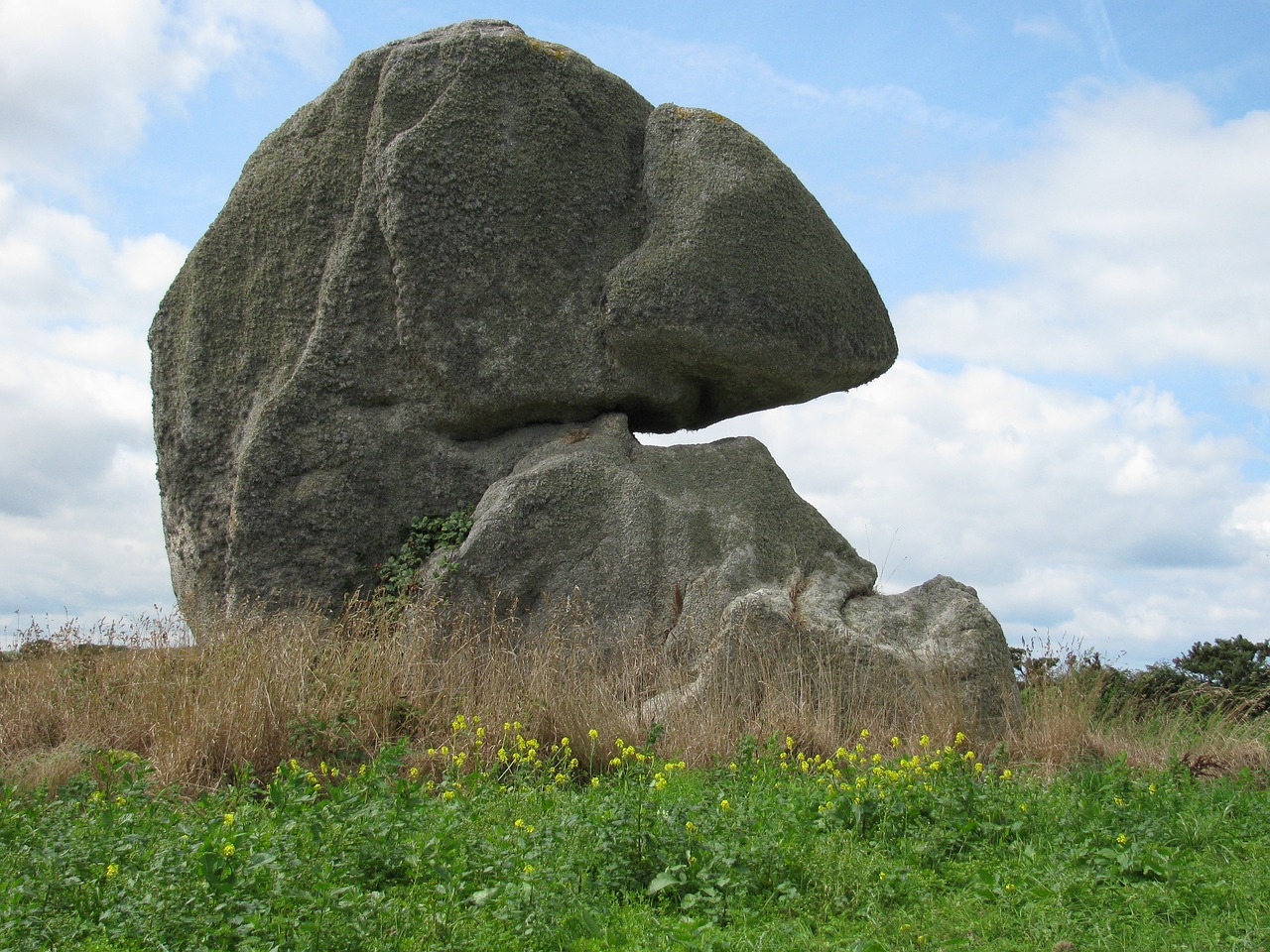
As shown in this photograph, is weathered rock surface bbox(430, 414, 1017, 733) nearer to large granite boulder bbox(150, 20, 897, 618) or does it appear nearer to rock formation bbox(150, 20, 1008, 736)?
rock formation bbox(150, 20, 1008, 736)

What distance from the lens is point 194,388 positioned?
10.0m

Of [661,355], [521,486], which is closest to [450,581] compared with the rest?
[521,486]

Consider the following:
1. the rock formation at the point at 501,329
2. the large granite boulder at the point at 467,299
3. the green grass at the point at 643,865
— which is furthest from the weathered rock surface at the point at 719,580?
the green grass at the point at 643,865

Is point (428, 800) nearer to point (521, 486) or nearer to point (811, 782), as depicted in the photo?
point (811, 782)

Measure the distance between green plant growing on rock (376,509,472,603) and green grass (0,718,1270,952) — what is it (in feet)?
11.8

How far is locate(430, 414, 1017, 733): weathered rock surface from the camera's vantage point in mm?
7590

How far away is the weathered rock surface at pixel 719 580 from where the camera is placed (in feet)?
24.9

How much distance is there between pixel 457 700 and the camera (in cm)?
727

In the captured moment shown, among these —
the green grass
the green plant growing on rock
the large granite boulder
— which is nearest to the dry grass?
the green plant growing on rock

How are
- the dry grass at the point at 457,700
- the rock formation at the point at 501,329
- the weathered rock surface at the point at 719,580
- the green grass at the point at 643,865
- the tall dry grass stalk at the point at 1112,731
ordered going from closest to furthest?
the green grass at the point at 643,865, the dry grass at the point at 457,700, the tall dry grass stalk at the point at 1112,731, the weathered rock surface at the point at 719,580, the rock formation at the point at 501,329

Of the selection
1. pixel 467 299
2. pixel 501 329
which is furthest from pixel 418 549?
pixel 467 299

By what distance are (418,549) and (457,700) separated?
96.9 inches

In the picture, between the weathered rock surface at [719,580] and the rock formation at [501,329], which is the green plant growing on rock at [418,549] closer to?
the rock formation at [501,329]

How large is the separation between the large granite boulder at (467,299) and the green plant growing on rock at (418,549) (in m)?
0.13
